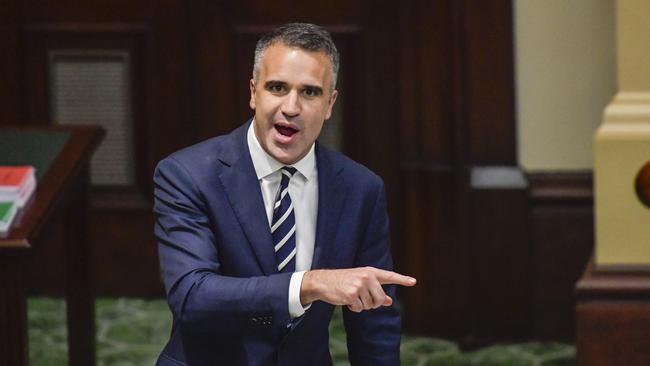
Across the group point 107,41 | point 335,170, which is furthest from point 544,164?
point 335,170

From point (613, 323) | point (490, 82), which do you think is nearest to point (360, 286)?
point (613, 323)

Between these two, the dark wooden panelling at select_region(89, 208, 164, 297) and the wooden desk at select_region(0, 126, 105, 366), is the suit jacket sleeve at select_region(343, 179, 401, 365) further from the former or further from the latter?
the dark wooden panelling at select_region(89, 208, 164, 297)

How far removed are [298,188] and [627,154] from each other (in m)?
1.67

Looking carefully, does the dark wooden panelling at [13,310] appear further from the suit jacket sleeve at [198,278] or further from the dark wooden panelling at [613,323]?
the dark wooden panelling at [613,323]

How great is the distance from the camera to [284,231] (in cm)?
328

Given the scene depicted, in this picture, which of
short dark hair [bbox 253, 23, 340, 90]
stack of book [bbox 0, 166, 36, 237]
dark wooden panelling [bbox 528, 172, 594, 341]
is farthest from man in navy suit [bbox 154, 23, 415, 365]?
dark wooden panelling [bbox 528, 172, 594, 341]

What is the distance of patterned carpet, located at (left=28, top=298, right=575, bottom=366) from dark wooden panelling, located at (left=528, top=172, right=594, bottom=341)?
0.51 feet

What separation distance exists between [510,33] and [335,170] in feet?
8.79

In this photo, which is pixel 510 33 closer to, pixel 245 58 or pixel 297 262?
pixel 245 58

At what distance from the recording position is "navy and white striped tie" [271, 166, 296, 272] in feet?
10.7

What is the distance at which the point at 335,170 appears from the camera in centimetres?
333

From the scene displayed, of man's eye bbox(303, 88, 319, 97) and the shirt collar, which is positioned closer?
man's eye bbox(303, 88, 319, 97)

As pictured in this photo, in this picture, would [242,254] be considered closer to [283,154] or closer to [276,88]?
[283,154]

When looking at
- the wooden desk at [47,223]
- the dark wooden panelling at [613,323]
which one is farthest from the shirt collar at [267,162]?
the dark wooden panelling at [613,323]
